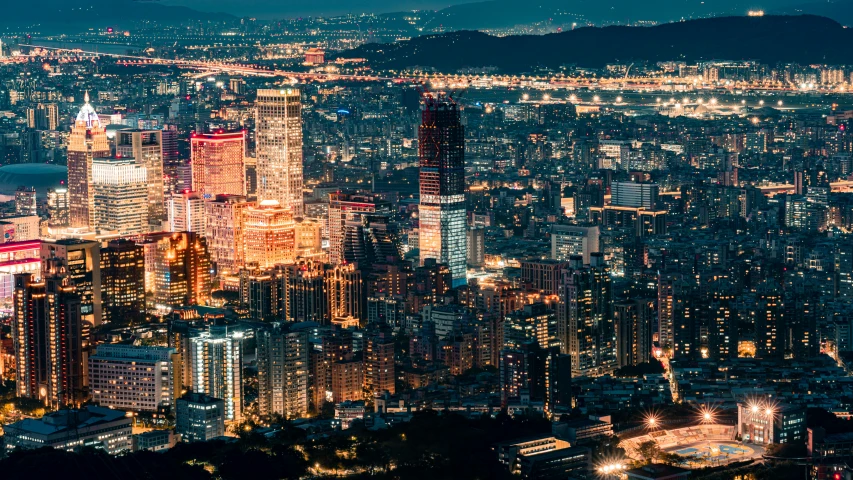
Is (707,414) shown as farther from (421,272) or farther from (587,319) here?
(421,272)

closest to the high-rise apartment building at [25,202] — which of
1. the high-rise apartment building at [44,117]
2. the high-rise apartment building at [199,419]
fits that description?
the high-rise apartment building at [44,117]

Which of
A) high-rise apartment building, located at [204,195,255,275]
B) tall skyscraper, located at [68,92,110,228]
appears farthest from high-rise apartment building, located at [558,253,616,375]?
tall skyscraper, located at [68,92,110,228]

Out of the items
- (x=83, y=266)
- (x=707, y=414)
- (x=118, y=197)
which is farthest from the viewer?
(x=118, y=197)

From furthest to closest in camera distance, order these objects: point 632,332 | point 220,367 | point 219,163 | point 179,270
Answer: point 219,163
point 179,270
point 632,332
point 220,367

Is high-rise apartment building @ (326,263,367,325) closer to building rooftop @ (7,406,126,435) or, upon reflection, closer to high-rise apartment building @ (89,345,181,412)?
high-rise apartment building @ (89,345,181,412)

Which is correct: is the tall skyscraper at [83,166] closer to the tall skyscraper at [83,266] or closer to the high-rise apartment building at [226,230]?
the high-rise apartment building at [226,230]

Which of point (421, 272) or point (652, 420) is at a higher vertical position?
point (421, 272)

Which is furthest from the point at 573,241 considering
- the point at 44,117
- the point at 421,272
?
the point at 44,117
